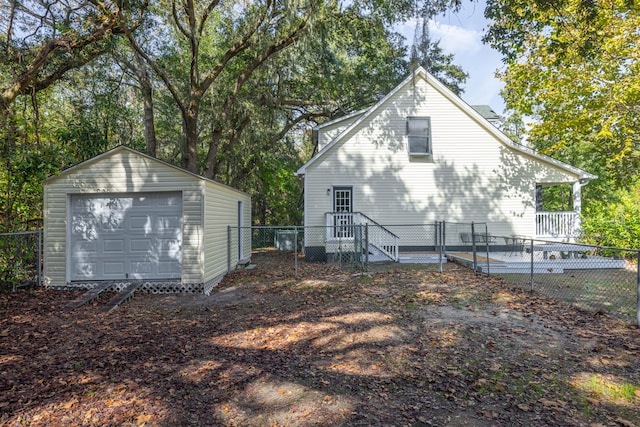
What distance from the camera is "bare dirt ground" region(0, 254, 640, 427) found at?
3252mm

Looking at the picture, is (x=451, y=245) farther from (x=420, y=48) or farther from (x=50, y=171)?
(x=50, y=171)

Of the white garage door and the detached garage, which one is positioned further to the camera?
the white garage door

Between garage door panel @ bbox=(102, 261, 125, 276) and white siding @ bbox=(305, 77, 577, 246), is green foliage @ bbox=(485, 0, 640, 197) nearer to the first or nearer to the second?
white siding @ bbox=(305, 77, 577, 246)

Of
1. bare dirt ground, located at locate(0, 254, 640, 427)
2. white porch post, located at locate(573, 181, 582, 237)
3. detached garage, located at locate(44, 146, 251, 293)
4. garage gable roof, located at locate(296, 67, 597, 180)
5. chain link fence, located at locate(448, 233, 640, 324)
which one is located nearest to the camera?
bare dirt ground, located at locate(0, 254, 640, 427)

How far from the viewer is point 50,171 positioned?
8398 mm

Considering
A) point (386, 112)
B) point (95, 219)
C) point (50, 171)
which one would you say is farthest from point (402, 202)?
point (50, 171)

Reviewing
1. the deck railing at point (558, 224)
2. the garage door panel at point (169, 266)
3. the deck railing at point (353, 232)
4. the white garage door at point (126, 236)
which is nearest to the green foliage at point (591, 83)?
the deck railing at point (558, 224)

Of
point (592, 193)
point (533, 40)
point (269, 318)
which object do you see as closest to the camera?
point (269, 318)

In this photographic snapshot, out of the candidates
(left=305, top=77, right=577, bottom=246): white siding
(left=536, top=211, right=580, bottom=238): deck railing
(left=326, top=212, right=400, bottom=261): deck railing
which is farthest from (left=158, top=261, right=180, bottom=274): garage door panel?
(left=536, top=211, right=580, bottom=238): deck railing

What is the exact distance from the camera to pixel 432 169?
14094mm

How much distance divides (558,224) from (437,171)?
197 inches

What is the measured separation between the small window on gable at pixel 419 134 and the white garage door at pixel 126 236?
9.26 m

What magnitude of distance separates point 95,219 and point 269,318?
17.5 ft

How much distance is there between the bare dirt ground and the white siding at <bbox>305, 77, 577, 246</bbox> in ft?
22.5
